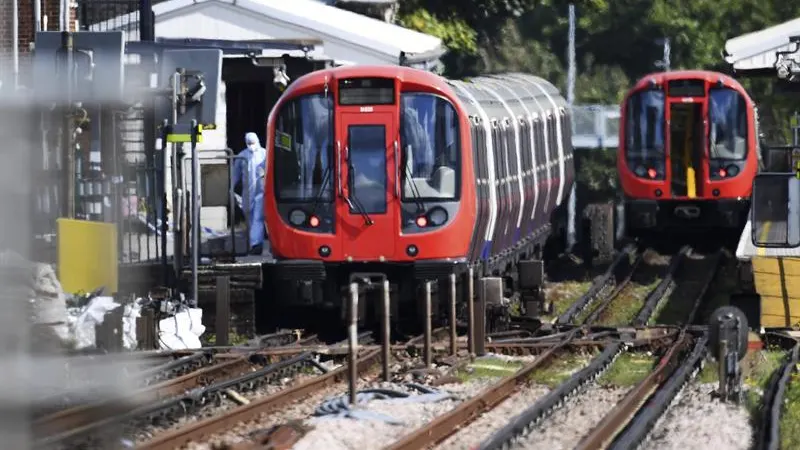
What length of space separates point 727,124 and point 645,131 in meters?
1.29

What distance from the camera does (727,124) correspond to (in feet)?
86.8

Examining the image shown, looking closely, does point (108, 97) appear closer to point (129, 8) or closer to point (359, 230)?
point (359, 230)

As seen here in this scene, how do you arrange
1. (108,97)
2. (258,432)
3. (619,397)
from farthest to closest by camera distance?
(619,397) < (258,432) < (108,97)

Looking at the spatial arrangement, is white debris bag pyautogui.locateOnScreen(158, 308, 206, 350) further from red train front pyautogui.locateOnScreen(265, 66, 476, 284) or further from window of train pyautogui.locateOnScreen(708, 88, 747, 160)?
window of train pyautogui.locateOnScreen(708, 88, 747, 160)

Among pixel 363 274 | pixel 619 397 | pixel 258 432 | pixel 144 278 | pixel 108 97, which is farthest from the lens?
pixel 363 274

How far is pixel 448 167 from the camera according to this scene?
17297 millimetres

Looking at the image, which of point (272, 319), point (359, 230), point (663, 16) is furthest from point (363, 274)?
point (663, 16)

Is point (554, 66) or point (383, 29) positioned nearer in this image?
point (383, 29)

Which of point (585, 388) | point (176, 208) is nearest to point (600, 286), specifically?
point (176, 208)

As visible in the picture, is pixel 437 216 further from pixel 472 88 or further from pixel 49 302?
pixel 49 302

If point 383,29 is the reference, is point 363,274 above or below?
below

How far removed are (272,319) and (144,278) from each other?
1500 cm

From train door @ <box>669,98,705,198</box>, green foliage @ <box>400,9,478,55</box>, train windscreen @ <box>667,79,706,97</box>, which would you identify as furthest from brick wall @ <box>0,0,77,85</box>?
green foliage @ <box>400,9,478,55</box>

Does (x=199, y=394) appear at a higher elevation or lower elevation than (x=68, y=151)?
lower
